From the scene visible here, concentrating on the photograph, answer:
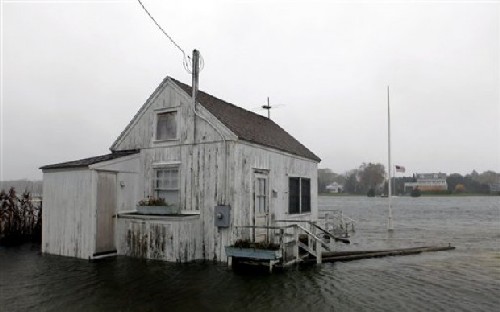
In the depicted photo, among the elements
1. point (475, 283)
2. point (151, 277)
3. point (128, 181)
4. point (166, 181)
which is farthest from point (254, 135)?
point (475, 283)

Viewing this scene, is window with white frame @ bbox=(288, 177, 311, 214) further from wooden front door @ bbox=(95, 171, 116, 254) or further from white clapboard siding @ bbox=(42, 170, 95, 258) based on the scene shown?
white clapboard siding @ bbox=(42, 170, 95, 258)

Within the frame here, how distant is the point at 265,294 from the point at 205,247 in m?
4.53

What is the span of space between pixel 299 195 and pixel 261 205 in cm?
392

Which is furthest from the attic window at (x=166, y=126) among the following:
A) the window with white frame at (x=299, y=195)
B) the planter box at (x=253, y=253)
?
the window with white frame at (x=299, y=195)

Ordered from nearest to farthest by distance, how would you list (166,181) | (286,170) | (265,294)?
1. (265,294)
2. (166,181)
3. (286,170)

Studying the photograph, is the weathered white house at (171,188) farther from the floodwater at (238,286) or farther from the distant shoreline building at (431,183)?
the distant shoreline building at (431,183)

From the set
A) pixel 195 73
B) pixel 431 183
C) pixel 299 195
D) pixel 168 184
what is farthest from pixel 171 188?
pixel 431 183

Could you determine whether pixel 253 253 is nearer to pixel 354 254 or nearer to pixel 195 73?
pixel 354 254

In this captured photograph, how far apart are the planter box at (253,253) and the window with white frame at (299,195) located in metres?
5.27

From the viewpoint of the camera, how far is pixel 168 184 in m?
14.6

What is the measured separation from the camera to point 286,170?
1672 cm

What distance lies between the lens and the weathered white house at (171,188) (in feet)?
42.7

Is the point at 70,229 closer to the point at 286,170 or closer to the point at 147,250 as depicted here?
the point at 147,250

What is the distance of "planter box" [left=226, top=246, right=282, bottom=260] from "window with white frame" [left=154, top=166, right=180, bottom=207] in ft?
10.7
